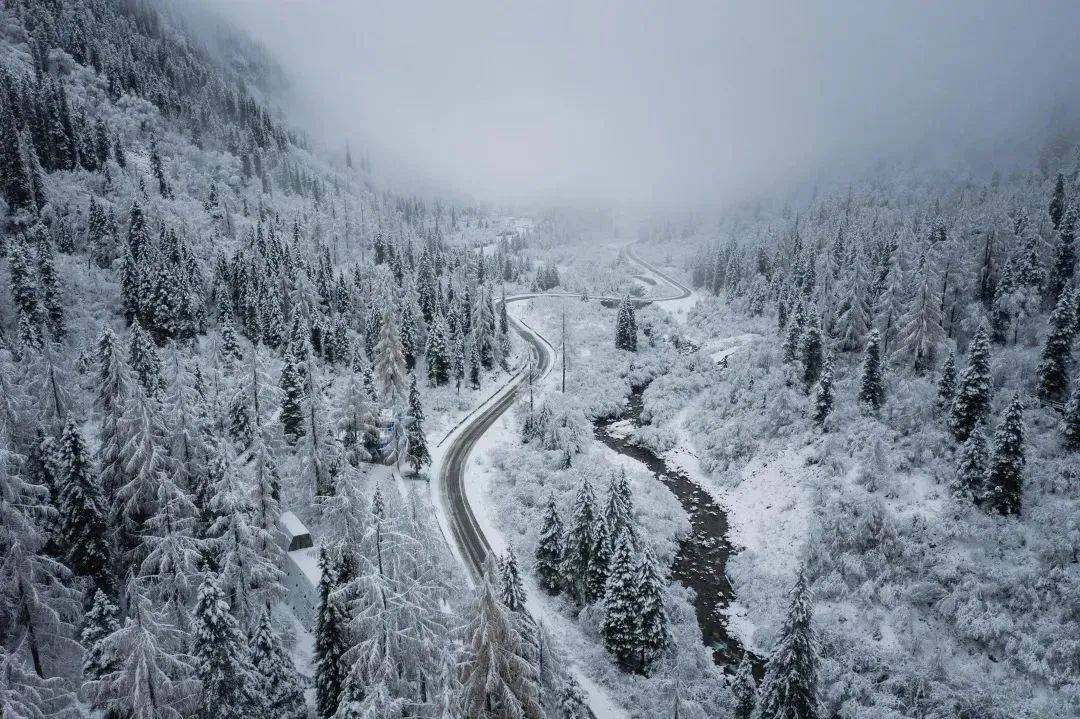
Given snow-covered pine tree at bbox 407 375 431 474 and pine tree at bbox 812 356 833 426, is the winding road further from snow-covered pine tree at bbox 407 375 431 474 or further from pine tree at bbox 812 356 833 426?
pine tree at bbox 812 356 833 426

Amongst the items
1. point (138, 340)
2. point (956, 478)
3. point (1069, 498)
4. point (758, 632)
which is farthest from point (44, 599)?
point (1069, 498)

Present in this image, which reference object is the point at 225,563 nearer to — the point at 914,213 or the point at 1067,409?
the point at 1067,409

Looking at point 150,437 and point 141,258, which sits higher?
point 141,258

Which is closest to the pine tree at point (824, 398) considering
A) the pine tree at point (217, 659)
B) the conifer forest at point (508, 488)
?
the conifer forest at point (508, 488)

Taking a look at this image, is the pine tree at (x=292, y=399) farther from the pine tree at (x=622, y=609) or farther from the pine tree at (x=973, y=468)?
the pine tree at (x=973, y=468)

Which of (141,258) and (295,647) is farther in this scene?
(141,258)

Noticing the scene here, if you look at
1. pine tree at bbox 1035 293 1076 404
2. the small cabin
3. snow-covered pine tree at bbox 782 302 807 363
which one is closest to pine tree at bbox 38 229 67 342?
the small cabin

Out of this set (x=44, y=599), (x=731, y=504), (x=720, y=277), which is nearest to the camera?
(x=44, y=599)
